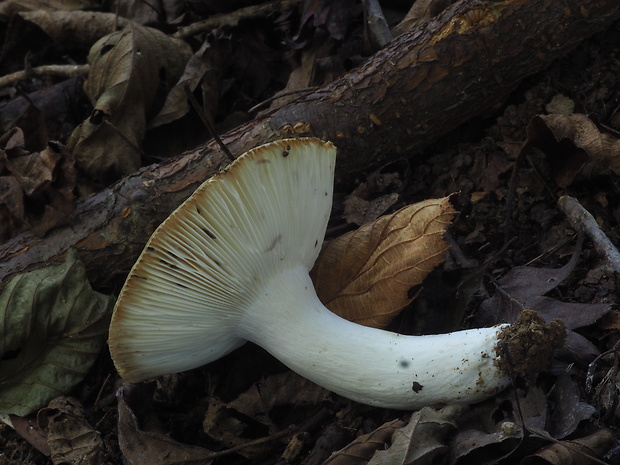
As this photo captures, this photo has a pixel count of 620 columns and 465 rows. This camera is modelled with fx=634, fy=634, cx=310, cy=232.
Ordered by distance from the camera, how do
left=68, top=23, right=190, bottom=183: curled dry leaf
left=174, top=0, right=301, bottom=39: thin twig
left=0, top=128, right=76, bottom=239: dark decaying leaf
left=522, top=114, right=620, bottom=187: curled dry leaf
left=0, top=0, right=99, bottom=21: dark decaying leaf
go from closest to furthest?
left=522, top=114, right=620, bottom=187: curled dry leaf
left=0, top=128, right=76, bottom=239: dark decaying leaf
left=68, top=23, right=190, bottom=183: curled dry leaf
left=174, top=0, right=301, bottom=39: thin twig
left=0, top=0, right=99, bottom=21: dark decaying leaf

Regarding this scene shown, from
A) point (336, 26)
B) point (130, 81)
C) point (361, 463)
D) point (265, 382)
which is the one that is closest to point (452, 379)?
point (361, 463)

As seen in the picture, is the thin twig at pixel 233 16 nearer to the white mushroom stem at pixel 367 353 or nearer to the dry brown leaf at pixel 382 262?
the dry brown leaf at pixel 382 262

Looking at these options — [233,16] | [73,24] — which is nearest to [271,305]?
[233,16]

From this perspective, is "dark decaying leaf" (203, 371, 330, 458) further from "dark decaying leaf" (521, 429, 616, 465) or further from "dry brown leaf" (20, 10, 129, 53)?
"dry brown leaf" (20, 10, 129, 53)

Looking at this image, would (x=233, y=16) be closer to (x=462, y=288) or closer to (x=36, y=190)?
(x=36, y=190)

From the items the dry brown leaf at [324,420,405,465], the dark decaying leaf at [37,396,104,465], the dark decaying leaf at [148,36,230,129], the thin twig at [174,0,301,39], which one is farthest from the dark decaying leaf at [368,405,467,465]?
the thin twig at [174,0,301,39]

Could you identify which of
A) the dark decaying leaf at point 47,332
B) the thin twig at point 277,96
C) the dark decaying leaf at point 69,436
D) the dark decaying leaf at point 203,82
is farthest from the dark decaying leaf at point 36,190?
the thin twig at point 277,96

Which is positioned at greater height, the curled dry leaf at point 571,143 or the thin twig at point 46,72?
the thin twig at point 46,72
